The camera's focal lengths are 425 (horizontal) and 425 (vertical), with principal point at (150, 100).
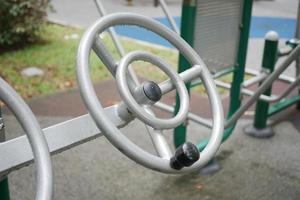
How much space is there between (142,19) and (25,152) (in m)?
0.46

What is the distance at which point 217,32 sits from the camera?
2613 millimetres

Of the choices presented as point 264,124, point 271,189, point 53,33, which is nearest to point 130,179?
point 271,189

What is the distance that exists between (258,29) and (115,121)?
21.9 feet

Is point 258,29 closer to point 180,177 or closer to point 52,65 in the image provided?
point 52,65

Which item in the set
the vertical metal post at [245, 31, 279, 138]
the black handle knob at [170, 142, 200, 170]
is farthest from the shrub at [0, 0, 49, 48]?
the black handle knob at [170, 142, 200, 170]

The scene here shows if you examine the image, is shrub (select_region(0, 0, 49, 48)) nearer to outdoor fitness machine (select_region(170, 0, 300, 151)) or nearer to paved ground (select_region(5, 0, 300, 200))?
paved ground (select_region(5, 0, 300, 200))

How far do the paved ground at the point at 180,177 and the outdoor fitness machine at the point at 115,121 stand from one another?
1.33 m

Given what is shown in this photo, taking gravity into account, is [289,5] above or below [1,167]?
below

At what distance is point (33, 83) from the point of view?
422 cm

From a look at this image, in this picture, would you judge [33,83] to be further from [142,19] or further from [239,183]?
[142,19]

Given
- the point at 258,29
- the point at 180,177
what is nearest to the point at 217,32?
the point at 180,177

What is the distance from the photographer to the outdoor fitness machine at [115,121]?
862 millimetres

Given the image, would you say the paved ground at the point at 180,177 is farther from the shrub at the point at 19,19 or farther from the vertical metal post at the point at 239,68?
the shrub at the point at 19,19

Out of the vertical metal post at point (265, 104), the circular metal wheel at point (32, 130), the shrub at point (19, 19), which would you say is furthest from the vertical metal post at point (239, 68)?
the shrub at point (19, 19)
